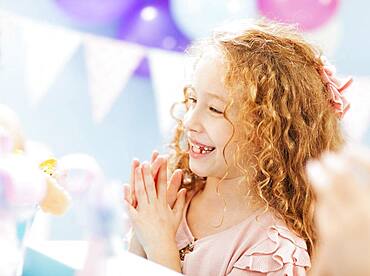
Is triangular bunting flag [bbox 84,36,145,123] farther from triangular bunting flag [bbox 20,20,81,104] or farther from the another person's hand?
the another person's hand

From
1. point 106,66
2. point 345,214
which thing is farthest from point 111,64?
point 345,214

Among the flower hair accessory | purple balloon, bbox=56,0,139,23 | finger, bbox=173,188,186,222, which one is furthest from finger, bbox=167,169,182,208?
purple balloon, bbox=56,0,139,23

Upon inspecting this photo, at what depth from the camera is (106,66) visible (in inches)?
83.1

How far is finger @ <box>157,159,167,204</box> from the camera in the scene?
1074 mm

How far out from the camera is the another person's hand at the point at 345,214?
0.43m

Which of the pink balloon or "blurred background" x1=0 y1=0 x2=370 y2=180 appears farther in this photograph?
"blurred background" x1=0 y1=0 x2=370 y2=180

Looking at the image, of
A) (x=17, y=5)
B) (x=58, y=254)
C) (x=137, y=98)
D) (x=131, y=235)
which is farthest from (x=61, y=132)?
(x=58, y=254)

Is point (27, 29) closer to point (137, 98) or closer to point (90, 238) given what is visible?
point (137, 98)

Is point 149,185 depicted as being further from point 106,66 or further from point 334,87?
point 106,66

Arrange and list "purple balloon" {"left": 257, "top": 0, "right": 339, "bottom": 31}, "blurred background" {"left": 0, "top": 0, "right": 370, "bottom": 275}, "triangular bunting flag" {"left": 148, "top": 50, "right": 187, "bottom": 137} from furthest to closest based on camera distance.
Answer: "triangular bunting flag" {"left": 148, "top": 50, "right": 187, "bottom": 137}
"blurred background" {"left": 0, "top": 0, "right": 370, "bottom": 275}
"purple balloon" {"left": 257, "top": 0, "right": 339, "bottom": 31}

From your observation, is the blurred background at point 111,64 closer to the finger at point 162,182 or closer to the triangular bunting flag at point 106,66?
the triangular bunting flag at point 106,66

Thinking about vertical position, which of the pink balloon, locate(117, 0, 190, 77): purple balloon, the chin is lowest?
the pink balloon

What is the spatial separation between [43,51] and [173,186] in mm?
1119

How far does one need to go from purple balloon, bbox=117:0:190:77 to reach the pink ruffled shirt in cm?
101
